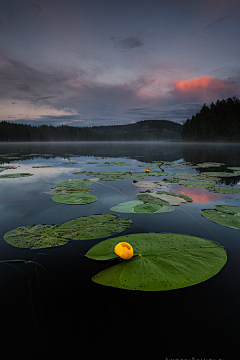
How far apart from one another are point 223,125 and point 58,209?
65939 mm

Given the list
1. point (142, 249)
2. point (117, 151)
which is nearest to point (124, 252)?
point (142, 249)

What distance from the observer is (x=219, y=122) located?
193 ft

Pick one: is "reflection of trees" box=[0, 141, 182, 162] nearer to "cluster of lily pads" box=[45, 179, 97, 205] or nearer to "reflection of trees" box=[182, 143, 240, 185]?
"reflection of trees" box=[182, 143, 240, 185]

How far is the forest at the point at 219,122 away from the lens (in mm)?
56263

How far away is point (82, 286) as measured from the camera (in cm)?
198

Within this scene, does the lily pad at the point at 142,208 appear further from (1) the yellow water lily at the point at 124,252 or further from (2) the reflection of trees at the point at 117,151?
(2) the reflection of trees at the point at 117,151

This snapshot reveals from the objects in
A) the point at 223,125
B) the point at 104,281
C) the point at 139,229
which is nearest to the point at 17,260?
the point at 104,281

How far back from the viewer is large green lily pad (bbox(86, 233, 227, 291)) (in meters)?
1.92

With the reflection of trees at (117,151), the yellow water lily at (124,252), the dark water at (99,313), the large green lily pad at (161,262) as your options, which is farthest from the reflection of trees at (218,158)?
the yellow water lily at (124,252)

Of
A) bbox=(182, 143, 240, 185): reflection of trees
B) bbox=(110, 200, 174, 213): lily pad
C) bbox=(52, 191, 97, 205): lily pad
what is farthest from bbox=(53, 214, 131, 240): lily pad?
bbox=(182, 143, 240, 185): reflection of trees

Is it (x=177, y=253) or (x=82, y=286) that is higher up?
(x=177, y=253)

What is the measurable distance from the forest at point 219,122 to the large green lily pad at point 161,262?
63.8 m

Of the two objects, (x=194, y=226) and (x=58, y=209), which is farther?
(x=58, y=209)

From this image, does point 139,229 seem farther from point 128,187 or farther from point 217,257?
point 128,187
